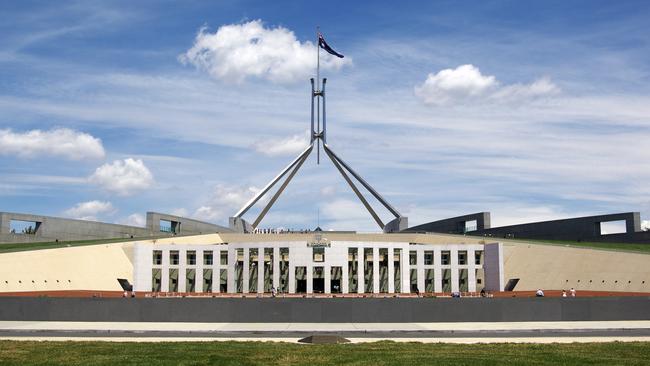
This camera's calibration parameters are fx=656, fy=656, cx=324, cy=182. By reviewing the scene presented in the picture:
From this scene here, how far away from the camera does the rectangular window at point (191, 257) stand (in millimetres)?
56375

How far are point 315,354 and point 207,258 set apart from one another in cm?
4134

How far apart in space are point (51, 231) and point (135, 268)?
31.3 ft

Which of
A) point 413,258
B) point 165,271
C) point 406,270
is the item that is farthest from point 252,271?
point 413,258

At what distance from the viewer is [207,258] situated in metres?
57.2

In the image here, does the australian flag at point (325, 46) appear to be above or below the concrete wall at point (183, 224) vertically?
above

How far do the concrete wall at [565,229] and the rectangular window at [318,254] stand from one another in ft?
77.9

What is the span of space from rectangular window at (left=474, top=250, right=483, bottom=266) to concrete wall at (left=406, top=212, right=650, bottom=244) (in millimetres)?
12436

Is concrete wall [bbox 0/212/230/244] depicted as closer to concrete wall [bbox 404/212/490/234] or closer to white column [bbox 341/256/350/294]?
white column [bbox 341/256/350/294]

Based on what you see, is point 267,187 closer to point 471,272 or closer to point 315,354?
point 471,272

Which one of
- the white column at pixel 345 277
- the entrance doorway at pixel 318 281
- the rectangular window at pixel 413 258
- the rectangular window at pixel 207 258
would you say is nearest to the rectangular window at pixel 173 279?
the rectangular window at pixel 207 258

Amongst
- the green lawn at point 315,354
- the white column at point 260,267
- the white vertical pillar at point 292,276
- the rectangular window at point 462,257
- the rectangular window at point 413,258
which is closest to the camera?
the green lawn at point 315,354

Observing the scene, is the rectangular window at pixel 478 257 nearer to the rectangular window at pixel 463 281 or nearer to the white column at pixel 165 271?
the rectangular window at pixel 463 281

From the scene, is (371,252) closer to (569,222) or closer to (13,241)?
(569,222)

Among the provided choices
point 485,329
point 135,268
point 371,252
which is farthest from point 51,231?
point 485,329
